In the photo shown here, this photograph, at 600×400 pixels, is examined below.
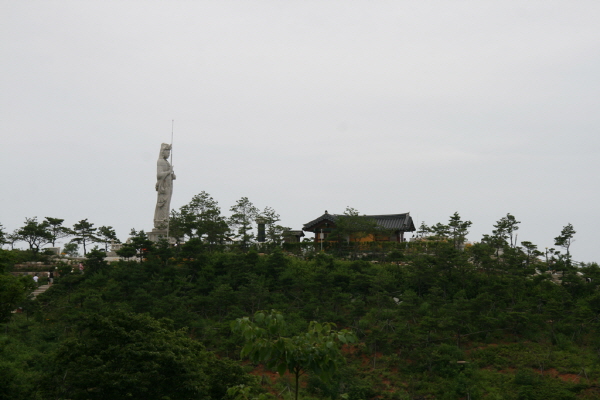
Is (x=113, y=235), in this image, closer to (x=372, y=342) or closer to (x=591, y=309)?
(x=372, y=342)

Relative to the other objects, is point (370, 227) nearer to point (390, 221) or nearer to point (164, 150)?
point (390, 221)

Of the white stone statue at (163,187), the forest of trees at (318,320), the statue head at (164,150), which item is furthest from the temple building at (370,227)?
the statue head at (164,150)

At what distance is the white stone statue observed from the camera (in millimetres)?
25953

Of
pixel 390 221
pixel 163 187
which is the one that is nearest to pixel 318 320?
pixel 163 187

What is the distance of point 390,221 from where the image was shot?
101 ft

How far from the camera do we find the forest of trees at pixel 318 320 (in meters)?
10.3

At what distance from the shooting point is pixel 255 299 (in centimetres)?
1844

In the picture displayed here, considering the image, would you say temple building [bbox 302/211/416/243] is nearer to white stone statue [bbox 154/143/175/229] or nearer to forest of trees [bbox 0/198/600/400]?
forest of trees [bbox 0/198/600/400]

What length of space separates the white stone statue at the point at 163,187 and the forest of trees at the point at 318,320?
6.67 ft

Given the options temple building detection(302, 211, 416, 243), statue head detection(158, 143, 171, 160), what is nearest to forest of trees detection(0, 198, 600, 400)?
temple building detection(302, 211, 416, 243)

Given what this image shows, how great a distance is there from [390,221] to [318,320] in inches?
559

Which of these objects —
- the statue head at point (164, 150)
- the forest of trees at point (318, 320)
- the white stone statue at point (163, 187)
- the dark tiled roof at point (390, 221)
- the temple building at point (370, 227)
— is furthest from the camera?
the dark tiled roof at point (390, 221)

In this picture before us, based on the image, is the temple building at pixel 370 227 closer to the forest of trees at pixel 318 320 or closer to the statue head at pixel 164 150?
the forest of trees at pixel 318 320

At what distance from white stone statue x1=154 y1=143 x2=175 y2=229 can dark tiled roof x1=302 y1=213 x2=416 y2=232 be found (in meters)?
7.90
